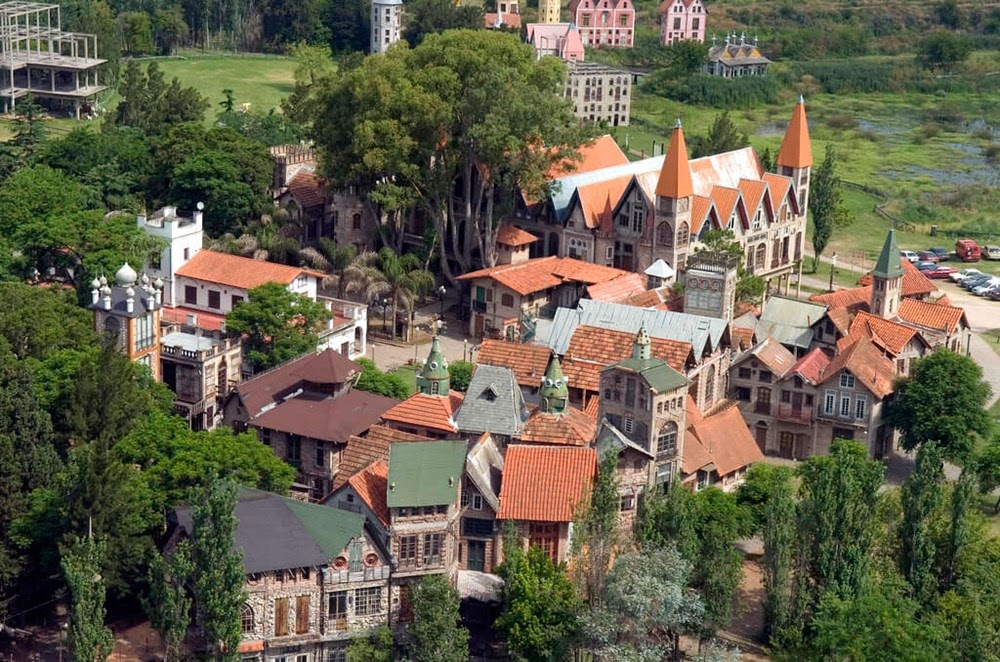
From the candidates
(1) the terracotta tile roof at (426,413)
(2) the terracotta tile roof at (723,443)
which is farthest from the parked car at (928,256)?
(1) the terracotta tile roof at (426,413)

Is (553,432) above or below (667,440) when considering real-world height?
above

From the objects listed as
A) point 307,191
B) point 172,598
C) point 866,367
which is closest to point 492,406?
point 172,598

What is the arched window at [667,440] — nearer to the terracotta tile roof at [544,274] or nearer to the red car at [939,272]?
the terracotta tile roof at [544,274]

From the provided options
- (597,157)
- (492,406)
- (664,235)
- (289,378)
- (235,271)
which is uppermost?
(597,157)

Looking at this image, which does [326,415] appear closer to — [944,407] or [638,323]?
[638,323]

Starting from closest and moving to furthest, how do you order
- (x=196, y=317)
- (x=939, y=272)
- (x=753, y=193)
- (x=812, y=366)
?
(x=812, y=366) → (x=196, y=317) → (x=753, y=193) → (x=939, y=272)
